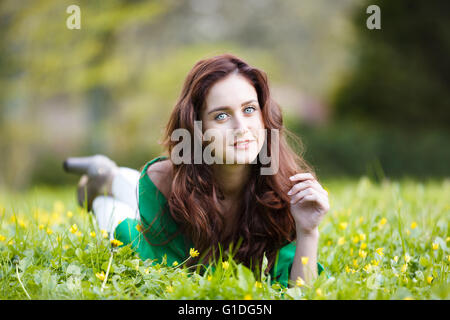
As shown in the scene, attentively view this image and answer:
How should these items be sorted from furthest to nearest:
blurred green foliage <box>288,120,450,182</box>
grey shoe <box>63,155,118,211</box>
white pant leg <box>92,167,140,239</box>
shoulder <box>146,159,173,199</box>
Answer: blurred green foliage <box>288,120,450,182</box>, grey shoe <box>63,155,118,211</box>, white pant leg <box>92,167,140,239</box>, shoulder <box>146,159,173,199</box>

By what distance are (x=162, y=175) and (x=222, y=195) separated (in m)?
0.33

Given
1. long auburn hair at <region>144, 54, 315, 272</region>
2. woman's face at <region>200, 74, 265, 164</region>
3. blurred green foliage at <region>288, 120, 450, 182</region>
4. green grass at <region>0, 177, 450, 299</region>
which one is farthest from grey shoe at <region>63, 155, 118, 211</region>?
blurred green foliage at <region>288, 120, 450, 182</region>

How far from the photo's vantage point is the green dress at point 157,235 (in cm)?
221

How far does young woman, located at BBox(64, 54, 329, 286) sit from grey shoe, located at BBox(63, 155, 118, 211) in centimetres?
97

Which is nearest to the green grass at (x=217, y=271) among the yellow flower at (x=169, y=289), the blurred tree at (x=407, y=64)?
the yellow flower at (x=169, y=289)

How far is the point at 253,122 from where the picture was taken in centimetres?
212

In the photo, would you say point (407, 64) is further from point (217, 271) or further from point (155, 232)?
point (217, 271)

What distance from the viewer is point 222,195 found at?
2332 mm

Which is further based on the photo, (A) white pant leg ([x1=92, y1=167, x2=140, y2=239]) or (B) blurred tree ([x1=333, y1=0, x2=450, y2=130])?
(B) blurred tree ([x1=333, y1=0, x2=450, y2=130])

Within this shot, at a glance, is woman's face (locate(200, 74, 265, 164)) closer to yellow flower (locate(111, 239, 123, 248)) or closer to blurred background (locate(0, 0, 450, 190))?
yellow flower (locate(111, 239, 123, 248))

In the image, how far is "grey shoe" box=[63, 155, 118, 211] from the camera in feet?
11.0

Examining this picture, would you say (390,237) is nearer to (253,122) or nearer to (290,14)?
(253,122)

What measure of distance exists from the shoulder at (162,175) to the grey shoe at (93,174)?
0.95 meters
